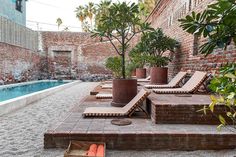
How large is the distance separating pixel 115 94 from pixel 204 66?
233 cm

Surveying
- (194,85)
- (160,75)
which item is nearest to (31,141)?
(194,85)

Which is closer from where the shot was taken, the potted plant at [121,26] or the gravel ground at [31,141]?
the gravel ground at [31,141]

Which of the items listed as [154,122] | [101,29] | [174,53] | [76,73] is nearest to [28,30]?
[76,73]

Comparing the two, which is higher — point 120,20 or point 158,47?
point 120,20

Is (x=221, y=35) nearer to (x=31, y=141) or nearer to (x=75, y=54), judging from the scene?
(x=31, y=141)

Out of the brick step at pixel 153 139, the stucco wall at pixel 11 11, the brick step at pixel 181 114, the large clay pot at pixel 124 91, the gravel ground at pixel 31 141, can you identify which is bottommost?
the gravel ground at pixel 31 141

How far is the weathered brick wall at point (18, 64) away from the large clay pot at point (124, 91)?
8.85 metres

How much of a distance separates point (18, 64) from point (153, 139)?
41.9 feet

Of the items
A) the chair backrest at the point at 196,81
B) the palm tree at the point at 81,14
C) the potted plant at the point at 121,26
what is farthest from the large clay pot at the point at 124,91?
the palm tree at the point at 81,14

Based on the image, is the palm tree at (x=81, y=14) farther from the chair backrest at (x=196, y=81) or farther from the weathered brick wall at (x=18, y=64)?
the chair backrest at (x=196, y=81)

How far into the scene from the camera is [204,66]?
607cm

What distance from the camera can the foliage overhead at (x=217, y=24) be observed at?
156 cm

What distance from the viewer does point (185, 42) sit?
25.2 feet

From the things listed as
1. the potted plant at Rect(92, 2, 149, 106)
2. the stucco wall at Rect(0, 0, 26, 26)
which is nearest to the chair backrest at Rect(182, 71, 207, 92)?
the potted plant at Rect(92, 2, 149, 106)
